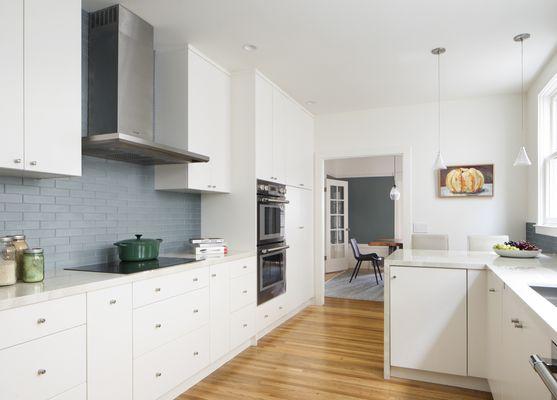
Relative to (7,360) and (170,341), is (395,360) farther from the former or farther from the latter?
(7,360)

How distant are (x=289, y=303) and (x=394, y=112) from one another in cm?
271

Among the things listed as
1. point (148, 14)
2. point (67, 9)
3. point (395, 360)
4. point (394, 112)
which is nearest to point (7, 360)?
point (67, 9)

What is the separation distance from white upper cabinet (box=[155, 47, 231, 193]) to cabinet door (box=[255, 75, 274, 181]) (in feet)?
1.48

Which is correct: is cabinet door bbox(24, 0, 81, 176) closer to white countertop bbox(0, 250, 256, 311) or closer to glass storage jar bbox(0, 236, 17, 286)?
glass storage jar bbox(0, 236, 17, 286)

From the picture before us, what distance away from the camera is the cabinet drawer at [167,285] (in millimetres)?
2186

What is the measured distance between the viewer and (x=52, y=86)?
200cm

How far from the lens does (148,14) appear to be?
258 centimetres

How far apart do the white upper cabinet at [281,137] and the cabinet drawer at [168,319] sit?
141 cm

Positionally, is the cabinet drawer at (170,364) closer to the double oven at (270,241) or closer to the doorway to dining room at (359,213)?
the double oven at (270,241)

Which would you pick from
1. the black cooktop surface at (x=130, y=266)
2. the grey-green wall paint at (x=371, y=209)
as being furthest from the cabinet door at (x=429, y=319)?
the grey-green wall paint at (x=371, y=209)

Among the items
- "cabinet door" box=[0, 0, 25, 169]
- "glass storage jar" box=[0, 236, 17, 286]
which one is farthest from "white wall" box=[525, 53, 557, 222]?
"glass storage jar" box=[0, 236, 17, 286]

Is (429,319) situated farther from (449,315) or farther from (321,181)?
(321,181)

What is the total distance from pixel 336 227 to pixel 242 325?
190 inches

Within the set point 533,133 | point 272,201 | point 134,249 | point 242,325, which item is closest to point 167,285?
point 134,249
